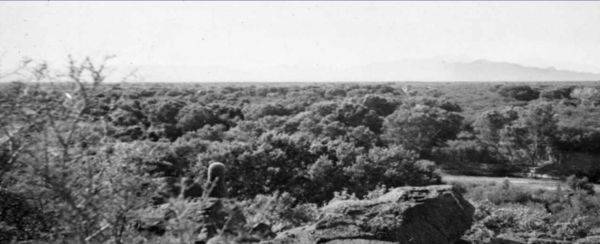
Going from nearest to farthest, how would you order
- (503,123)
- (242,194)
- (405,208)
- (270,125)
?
(405,208)
(242,194)
(270,125)
(503,123)

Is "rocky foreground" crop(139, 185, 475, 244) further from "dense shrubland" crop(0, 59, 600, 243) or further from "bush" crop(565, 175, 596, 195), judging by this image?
"bush" crop(565, 175, 596, 195)

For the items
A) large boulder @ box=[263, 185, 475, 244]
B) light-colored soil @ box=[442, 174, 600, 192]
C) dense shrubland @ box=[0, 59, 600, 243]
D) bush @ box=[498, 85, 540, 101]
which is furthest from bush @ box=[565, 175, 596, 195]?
bush @ box=[498, 85, 540, 101]

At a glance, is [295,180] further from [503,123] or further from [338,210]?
[503,123]

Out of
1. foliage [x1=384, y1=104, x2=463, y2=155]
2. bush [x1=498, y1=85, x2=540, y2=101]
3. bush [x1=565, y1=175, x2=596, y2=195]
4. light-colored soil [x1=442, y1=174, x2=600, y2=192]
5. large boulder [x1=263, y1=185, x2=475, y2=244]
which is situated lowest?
light-colored soil [x1=442, y1=174, x2=600, y2=192]

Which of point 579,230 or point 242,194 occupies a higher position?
point 579,230

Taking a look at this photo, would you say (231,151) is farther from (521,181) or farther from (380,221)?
(521,181)

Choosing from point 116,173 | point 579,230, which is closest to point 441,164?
point 579,230
